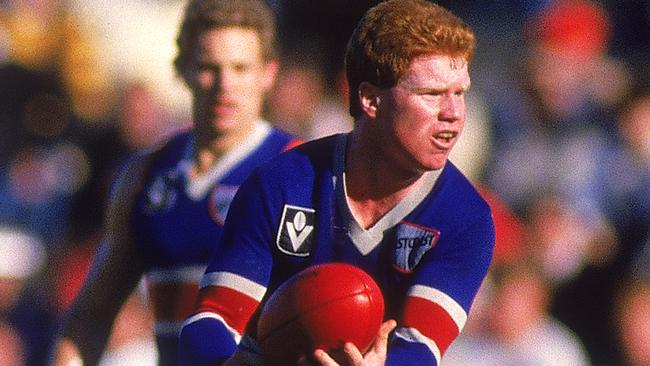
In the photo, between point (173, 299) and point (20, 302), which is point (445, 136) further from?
point (20, 302)

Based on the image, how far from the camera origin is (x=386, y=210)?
396 centimetres

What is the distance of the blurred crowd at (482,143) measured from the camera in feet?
19.3

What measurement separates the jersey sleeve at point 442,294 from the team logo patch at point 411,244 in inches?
1.0

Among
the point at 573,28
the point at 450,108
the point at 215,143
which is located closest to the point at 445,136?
the point at 450,108

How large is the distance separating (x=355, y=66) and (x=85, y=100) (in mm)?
3379

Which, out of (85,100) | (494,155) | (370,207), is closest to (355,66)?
(370,207)

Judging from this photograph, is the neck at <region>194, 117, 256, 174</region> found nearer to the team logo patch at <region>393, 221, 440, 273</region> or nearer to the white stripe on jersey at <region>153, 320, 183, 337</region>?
Result: the white stripe on jersey at <region>153, 320, 183, 337</region>

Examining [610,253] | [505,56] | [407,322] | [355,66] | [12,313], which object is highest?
[355,66]

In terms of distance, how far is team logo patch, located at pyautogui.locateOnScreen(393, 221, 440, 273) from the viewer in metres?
3.85

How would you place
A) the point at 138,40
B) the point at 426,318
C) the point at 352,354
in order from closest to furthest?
the point at 352,354, the point at 426,318, the point at 138,40

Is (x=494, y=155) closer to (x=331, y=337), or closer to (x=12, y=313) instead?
(x=12, y=313)

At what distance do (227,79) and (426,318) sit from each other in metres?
1.41

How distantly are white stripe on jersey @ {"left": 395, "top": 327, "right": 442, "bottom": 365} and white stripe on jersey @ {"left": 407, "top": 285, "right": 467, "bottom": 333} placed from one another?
3.4 inches

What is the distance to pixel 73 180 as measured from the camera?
674 cm
